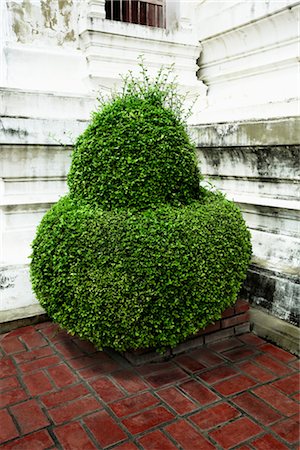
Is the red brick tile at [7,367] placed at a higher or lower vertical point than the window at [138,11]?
lower

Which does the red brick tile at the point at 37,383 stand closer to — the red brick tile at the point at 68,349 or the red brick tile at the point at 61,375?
the red brick tile at the point at 61,375

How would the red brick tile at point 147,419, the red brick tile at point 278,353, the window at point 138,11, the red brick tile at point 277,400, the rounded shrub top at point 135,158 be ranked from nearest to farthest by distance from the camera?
the red brick tile at point 147,419
the red brick tile at point 277,400
the rounded shrub top at point 135,158
the red brick tile at point 278,353
the window at point 138,11

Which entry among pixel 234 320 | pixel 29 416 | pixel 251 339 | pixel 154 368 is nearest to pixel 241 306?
pixel 234 320

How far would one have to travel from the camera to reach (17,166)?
145 inches

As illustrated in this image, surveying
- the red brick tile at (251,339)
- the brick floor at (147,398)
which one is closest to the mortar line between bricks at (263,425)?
the brick floor at (147,398)

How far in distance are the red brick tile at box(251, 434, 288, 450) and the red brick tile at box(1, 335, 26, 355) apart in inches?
69.1

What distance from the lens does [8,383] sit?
2.70 meters

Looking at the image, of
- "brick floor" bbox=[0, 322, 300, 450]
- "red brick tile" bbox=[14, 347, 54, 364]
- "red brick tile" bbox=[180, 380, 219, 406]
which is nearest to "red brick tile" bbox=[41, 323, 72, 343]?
"brick floor" bbox=[0, 322, 300, 450]

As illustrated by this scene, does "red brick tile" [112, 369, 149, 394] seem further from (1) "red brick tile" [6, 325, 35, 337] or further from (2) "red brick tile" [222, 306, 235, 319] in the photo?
(1) "red brick tile" [6, 325, 35, 337]

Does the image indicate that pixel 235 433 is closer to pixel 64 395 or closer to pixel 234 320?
pixel 64 395

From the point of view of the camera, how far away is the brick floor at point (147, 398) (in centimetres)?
220

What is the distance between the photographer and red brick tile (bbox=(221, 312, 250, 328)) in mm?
3252

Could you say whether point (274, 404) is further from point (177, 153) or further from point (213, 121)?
point (213, 121)

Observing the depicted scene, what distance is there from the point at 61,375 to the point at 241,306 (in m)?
1.41
